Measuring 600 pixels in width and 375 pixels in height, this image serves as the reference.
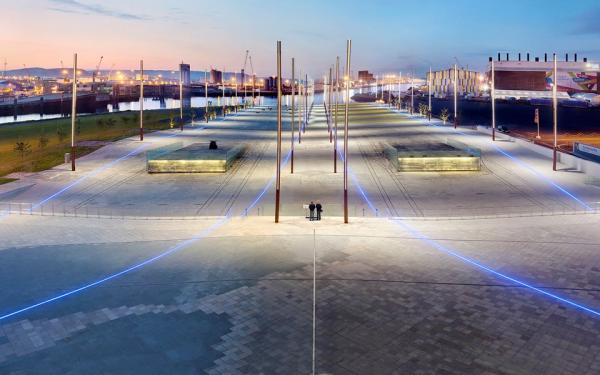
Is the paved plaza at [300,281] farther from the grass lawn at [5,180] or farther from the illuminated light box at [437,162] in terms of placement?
the illuminated light box at [437,162]

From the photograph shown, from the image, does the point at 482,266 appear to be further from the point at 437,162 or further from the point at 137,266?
the point at 437,162

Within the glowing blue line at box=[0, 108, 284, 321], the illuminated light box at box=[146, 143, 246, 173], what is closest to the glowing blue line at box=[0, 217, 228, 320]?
the glowing blue line at box=[0, 108, 284, 321]

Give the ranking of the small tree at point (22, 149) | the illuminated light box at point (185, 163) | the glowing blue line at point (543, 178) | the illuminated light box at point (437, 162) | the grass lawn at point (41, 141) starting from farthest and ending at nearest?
the small tree at point (22, 149) → the grass lawn at point (41, 141) → the illuminated light box at point (185, 163) → the illuminated light box at point (437, 162) → the glowing blue line at point (543, 178)

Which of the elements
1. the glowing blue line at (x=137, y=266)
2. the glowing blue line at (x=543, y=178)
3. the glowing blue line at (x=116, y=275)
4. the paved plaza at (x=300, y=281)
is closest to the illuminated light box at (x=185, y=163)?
the paved plaza at (x=300, y=281)

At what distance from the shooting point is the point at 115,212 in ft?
93.2

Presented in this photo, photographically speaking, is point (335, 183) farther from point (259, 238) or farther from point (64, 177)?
point (64, 177)

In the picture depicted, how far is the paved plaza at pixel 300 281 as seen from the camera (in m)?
12.6

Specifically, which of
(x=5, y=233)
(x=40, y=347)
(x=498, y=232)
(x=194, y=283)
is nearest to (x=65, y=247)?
(x=5, y=233)

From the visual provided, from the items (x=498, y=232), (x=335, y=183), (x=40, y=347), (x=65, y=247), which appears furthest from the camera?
(x=335, y=183)

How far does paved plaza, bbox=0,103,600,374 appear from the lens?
1257cm

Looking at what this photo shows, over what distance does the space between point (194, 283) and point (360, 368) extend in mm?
6991

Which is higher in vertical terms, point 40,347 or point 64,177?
point 64,177

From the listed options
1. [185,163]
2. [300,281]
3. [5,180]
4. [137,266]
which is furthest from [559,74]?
[137,266]

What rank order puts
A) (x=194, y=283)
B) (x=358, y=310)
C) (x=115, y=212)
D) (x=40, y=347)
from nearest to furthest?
(x=40, y=347)
(x=358, y=310)
(x=194, y=283)
(x=115, y=212)
